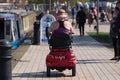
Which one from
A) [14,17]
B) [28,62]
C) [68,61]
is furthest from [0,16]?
[68,61]

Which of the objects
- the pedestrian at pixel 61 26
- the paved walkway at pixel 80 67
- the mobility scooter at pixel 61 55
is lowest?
the paved walkway at pixel 80 67

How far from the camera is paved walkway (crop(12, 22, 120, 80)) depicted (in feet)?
45.1

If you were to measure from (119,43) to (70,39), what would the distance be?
3.81 metres

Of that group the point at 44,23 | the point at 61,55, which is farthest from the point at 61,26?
the point at 44,23

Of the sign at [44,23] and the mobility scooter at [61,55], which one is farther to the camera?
the sign at [44,23]

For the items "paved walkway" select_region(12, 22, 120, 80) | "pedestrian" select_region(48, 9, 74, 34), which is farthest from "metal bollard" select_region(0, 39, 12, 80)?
"pedestrian" select_region(48, 9, 74, 34)

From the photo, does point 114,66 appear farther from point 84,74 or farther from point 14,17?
point 14,17

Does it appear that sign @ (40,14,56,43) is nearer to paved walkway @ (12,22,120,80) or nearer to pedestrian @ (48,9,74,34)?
paved walkway @ (12,22,120,80)

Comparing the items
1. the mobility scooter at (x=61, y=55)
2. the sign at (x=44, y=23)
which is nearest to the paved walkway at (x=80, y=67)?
the mobility scooter at (x=61, y=55)

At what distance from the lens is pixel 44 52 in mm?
21047

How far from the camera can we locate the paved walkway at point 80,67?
45.1 feet

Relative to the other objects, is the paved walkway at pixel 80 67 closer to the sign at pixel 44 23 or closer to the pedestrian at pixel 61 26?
the pedestrian at pixel 61 26

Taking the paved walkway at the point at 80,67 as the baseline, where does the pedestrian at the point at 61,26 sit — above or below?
above

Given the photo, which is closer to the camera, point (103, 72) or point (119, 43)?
point (103, 72)
